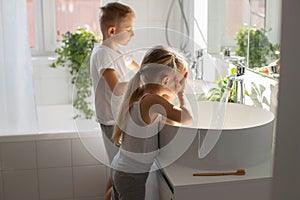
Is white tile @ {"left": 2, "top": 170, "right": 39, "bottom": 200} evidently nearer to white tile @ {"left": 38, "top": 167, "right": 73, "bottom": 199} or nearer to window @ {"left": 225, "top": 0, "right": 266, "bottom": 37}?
white tile @ {"left": 38, "top": 167, "right": 73, "bottom": 199}

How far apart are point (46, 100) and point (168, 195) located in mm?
2034

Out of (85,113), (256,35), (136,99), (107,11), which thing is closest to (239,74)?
(256,35)

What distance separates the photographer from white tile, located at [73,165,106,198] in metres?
2.26

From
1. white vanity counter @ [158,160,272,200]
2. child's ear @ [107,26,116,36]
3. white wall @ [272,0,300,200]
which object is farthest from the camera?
child's ear @ [107,26,116,36]

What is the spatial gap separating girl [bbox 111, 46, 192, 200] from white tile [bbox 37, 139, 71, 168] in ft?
2.28

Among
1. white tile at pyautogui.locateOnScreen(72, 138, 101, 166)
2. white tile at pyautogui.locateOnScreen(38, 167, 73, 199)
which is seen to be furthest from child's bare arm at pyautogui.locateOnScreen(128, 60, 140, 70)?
white tile at pyautogui.locateOnScreen(38, 167, 73, 199)

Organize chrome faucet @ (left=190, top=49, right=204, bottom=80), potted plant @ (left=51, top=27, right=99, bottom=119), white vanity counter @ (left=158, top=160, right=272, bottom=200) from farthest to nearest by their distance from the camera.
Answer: potted plant @ (left=51, top=27, right=99, bottom=119) < chrome faucet @ (left=190, top=49, right=204, bottom=80) < white vanity counter @ (left=158, top=160, right=272, bottom=200)

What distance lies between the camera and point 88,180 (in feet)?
7.45

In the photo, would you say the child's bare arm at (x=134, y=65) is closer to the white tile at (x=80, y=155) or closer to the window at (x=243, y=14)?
the window at (x=243, y=14)

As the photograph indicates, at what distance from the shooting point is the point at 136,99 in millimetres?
1491

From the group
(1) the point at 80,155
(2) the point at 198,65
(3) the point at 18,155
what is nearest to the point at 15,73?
(3) the point at 18,155

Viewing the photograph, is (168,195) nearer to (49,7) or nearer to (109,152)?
(109,152)

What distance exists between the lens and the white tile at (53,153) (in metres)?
2.21

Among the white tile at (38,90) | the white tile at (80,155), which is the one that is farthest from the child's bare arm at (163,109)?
the white tile at (38,90)
